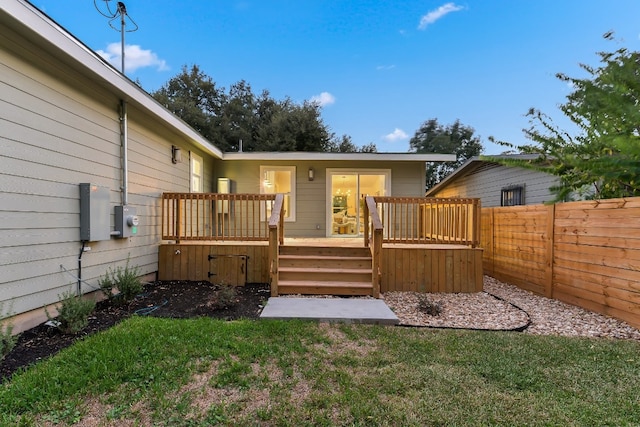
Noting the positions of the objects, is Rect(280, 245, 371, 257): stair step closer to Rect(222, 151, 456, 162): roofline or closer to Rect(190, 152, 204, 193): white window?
Rect(190, 152, 204, 193): white window

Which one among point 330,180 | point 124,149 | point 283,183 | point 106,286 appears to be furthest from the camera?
point 283,183

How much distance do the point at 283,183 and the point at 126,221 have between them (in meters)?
4.53

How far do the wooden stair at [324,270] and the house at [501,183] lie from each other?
4.13 meters

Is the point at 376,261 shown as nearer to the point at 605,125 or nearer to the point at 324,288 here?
the point at 324,288

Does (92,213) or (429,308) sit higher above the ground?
(92,213)

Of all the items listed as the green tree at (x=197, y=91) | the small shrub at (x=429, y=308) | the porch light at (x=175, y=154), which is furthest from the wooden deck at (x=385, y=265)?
the green tree at (x=197, y=91)

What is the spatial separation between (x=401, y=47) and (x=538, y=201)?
8.07 m

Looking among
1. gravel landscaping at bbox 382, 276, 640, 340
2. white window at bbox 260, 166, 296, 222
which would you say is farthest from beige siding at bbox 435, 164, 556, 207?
white window at bbox 260, 166, 296, 222

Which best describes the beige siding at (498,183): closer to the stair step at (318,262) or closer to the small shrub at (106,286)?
the stair step at (318,262)

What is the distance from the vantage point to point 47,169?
3.32 meters

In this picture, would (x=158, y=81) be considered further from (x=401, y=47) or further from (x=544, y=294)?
(x=544, y=294)

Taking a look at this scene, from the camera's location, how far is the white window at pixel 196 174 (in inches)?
285

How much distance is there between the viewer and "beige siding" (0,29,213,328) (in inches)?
115

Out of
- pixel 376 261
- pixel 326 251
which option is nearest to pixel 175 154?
pixel 326 251
